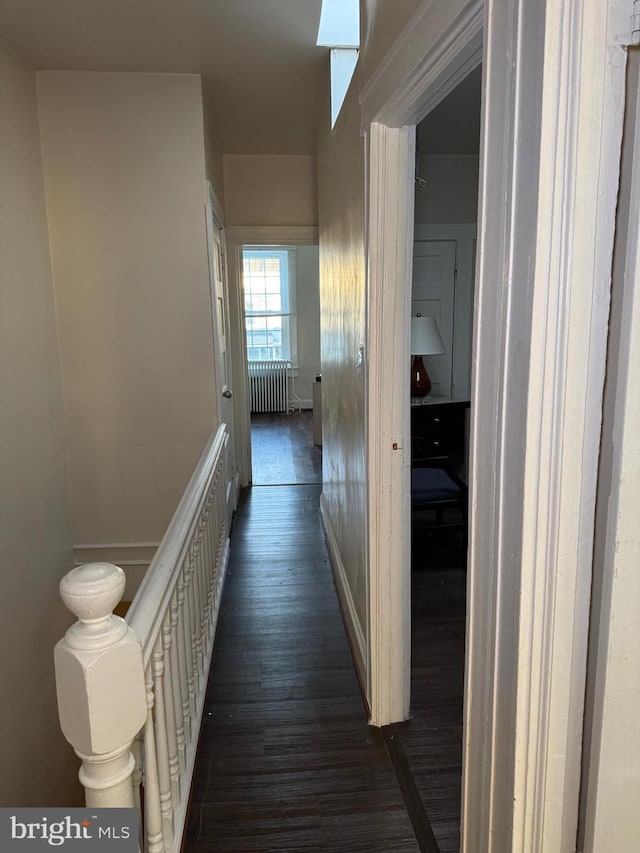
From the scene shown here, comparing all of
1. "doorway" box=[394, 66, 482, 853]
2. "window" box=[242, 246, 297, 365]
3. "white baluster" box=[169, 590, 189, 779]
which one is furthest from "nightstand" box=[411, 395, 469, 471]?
"window" box=[242, 246, 297, 365]

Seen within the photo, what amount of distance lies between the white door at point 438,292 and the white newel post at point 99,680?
3.61 meters

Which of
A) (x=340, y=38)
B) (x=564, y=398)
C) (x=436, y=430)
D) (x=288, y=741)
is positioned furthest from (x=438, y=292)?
(x=564, y=398)

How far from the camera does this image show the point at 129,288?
133 inches

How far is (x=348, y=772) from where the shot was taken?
1.96 meters

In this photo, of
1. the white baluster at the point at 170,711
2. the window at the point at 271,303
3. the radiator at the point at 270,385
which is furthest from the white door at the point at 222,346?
the window at the point at 271,303

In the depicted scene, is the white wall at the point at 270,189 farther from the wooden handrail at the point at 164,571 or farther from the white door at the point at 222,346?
the wooden handrail at the point at 164,571

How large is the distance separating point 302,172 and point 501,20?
406 centimetres

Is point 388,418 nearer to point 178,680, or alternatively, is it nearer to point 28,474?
point 178,680

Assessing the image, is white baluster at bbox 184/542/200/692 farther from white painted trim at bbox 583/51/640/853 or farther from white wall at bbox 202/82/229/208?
white wall at bbox 202/82/229/208

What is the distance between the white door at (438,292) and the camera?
436cm

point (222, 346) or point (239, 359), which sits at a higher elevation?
point (222, 346)

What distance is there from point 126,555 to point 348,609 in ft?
5.11

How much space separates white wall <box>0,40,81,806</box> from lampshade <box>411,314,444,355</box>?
213 cm

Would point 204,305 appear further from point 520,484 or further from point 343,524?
point 520,484
